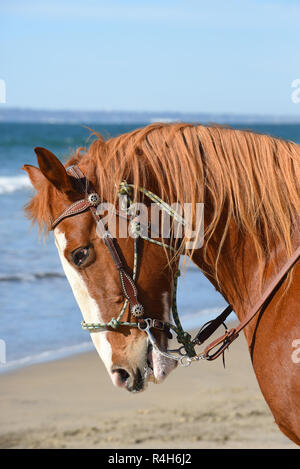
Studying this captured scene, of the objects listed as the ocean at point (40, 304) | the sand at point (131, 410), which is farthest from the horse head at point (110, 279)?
the sand at point (131, 410)

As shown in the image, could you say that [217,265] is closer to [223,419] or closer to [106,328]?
[106,328]

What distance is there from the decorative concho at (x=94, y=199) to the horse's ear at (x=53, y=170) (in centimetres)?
8

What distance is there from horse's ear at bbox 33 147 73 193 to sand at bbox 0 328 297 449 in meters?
2.53

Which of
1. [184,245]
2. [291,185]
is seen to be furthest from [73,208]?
[291,185]

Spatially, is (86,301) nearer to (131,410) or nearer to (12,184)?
(131,410)

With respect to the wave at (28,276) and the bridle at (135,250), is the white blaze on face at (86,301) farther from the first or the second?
the wave at (28,276)

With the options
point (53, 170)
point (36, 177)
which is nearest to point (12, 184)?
point (36, 177)

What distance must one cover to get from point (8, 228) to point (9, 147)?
25.0m

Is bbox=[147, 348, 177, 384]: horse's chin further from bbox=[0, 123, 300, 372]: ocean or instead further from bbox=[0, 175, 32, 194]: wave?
bbox=[0, 175, 32, 194]: wave

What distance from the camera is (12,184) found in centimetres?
2061

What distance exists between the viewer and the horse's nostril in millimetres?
1993

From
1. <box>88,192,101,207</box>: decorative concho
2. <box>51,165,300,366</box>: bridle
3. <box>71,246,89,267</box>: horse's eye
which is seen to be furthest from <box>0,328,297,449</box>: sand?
<box>88,192,101,207</box>: decorative concho

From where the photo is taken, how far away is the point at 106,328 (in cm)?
198

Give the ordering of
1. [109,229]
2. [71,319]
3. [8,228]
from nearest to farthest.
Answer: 1. [109,229]
2. [71,319]
3. [8,228]
